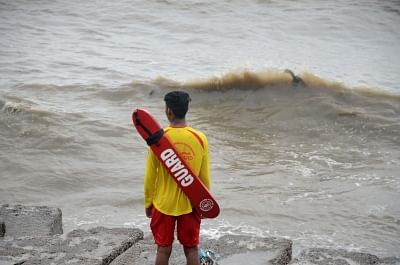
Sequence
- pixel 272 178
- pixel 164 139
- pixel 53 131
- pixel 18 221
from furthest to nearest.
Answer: pixel 53 131
pixel 272 178
pixel 18 221
pixel 164 139

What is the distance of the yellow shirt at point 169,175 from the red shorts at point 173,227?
0.05 metres

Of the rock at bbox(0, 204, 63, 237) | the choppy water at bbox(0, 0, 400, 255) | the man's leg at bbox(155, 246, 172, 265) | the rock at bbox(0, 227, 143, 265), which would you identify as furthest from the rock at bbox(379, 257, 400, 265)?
the rock at bbox(0, 204, 63, 237)

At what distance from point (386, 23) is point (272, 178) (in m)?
14.2

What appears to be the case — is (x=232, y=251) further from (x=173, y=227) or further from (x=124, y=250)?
(x=173, y=227)

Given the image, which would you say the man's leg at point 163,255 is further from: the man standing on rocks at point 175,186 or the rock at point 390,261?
the rock at point 390,261

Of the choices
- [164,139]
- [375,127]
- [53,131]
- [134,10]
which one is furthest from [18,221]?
[134,10]

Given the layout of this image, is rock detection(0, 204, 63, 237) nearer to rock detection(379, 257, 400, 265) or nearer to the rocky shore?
the rocky shore

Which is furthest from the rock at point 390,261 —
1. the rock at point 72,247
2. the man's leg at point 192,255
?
the rock at point 72,247

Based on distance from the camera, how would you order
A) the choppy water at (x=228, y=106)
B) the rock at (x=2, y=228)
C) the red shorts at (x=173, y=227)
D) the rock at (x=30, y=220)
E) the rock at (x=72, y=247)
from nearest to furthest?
the red shorts at (x=173, y=227), the rock at (x=72, y=247), the rock at (x=2, y=228), the rock at (x=30, y=220), the choppy water at (x=228, y=106)

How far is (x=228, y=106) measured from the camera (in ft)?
41.2

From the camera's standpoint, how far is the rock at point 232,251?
4.48m

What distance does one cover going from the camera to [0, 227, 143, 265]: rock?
4.36 m

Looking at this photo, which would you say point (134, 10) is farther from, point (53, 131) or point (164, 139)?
point (164, 139)

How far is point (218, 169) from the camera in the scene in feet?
27.8
